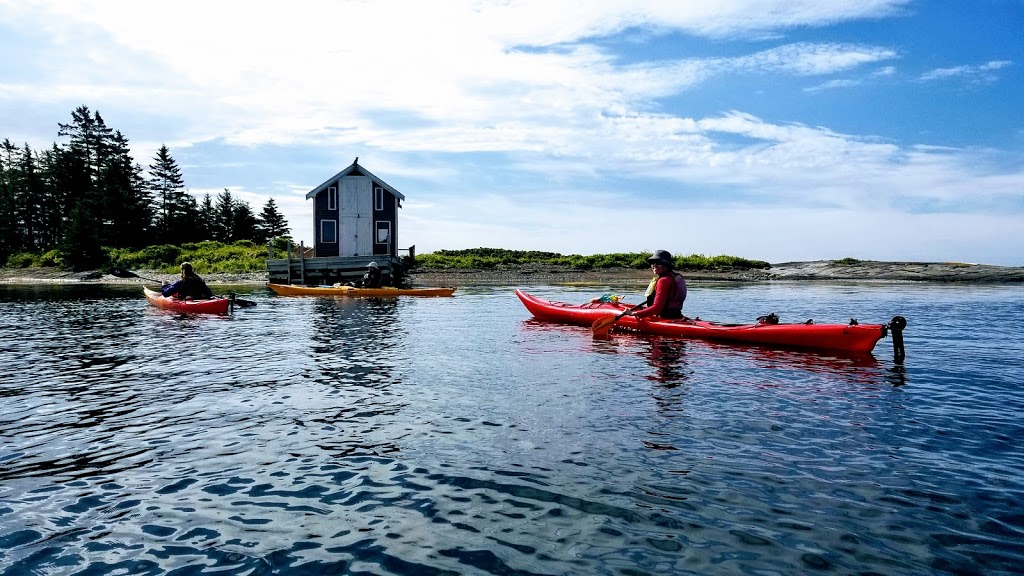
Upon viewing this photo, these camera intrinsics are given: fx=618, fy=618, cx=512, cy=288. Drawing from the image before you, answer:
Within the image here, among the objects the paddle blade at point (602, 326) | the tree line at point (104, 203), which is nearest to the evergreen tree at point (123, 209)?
the tree line at point (104, 203)

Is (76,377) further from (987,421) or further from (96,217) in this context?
(96,217)

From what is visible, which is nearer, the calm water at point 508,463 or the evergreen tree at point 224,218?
the calm water at point 508,463

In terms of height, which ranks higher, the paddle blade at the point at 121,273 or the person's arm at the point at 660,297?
the paddle blade at the point at 121,273

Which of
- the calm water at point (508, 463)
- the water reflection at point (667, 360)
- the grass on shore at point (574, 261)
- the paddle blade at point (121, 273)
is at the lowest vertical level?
the calm water at point (508, 463)

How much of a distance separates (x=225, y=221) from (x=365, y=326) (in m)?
55.6

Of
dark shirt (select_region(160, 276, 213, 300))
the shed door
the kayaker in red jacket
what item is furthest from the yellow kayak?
the kayaker in red jacket

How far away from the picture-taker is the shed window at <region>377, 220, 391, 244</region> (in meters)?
39.2

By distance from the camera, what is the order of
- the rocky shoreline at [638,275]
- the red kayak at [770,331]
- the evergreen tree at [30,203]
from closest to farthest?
the red kayak at [770,331] → the rocky shoreline at [638,275] → the evergreen tree at [30,203]

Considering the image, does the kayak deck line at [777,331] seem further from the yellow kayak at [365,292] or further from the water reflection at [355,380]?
the yellow kayak at [365,292]

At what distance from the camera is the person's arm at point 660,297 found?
50.3 ft

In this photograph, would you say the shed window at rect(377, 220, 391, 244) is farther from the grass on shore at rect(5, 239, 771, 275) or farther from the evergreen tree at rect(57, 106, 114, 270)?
the evergreen tree at rect(57, 106, 114, 270)

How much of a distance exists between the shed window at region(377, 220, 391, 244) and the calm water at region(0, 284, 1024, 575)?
88.0ft

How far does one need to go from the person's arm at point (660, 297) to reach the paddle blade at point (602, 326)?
2.29 feet

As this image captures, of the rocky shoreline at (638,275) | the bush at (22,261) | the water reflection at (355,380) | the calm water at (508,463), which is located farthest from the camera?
the bush at (22,261)
